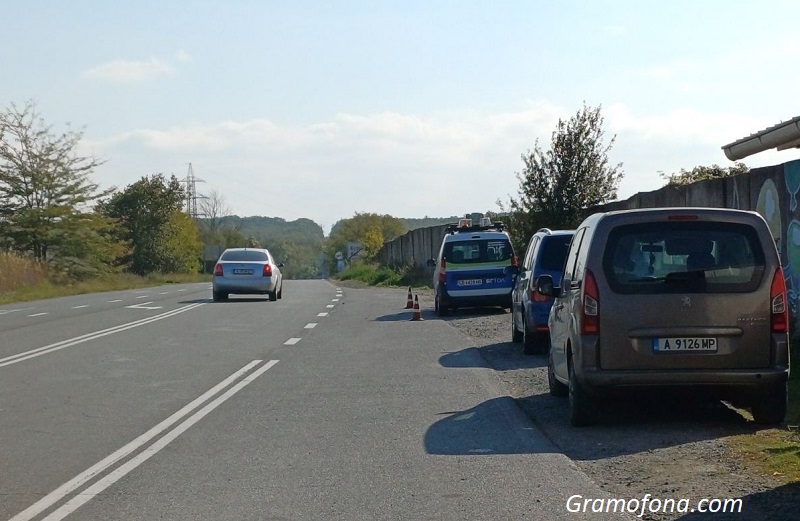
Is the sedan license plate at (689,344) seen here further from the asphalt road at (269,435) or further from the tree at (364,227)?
the tree at (364,227)

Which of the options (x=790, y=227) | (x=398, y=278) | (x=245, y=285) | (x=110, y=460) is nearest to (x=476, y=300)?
(x=245, y=285)

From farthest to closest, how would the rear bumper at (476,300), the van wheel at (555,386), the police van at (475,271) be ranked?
the rear bumper at (476,300) → the police van at (475,271) → the van wheel at (555,386)

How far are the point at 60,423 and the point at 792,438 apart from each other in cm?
623

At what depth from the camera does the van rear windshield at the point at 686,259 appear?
873 cm

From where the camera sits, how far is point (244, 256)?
3203cm

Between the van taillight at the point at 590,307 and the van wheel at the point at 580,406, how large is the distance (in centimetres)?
42

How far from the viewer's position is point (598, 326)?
8789 mm

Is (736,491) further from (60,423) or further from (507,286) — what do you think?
(507,286)

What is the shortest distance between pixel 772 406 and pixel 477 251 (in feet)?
50.1

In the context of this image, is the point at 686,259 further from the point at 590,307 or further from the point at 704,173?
the point at 704,173

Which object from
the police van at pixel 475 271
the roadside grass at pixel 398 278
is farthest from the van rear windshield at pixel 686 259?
the roadside grass at pixel 398 278

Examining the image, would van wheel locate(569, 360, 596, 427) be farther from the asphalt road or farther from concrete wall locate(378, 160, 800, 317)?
concrete wall locate(378, 160, 800, 317)

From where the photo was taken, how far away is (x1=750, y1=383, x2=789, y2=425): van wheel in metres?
8.70

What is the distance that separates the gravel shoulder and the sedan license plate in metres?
0.67
